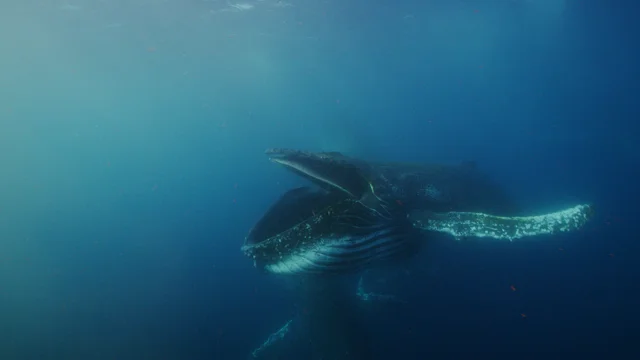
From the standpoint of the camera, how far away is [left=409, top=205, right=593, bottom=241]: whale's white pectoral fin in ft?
14.2

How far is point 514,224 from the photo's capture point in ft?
14.4

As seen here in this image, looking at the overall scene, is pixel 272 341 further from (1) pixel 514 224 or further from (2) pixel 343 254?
(1) pixel 514 224

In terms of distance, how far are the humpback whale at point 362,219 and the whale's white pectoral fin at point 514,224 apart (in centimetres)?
1

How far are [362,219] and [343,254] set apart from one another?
507 millimetres

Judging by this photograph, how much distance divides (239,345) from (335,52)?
110 feet

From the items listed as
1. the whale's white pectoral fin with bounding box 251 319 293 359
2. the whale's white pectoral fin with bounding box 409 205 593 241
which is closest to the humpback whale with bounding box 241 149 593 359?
the whale's white pectoral fin with bounding box 409 205 593 241

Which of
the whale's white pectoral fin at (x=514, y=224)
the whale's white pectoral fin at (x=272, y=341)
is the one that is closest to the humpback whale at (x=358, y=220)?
the whale's white pectoral fin at (x=514, y=224)

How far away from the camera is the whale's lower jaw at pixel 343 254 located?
419 cm

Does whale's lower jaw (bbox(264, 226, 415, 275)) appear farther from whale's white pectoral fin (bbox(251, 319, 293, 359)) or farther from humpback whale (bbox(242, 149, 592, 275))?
→ whale's white pectoral fin (bbox(251, 319, 293, 359))

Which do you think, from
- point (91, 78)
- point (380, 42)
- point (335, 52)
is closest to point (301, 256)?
point (380, 42)

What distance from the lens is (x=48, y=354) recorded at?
47.3 feet

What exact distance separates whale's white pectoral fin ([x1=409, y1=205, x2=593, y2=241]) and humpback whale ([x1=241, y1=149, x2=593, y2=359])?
0.4 inches

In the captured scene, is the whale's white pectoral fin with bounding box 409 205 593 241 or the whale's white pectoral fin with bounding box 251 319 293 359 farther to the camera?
the whale's white pectoral fin with bounding box 251 319 293 359

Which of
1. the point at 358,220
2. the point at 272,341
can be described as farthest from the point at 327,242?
the point at 272,341
